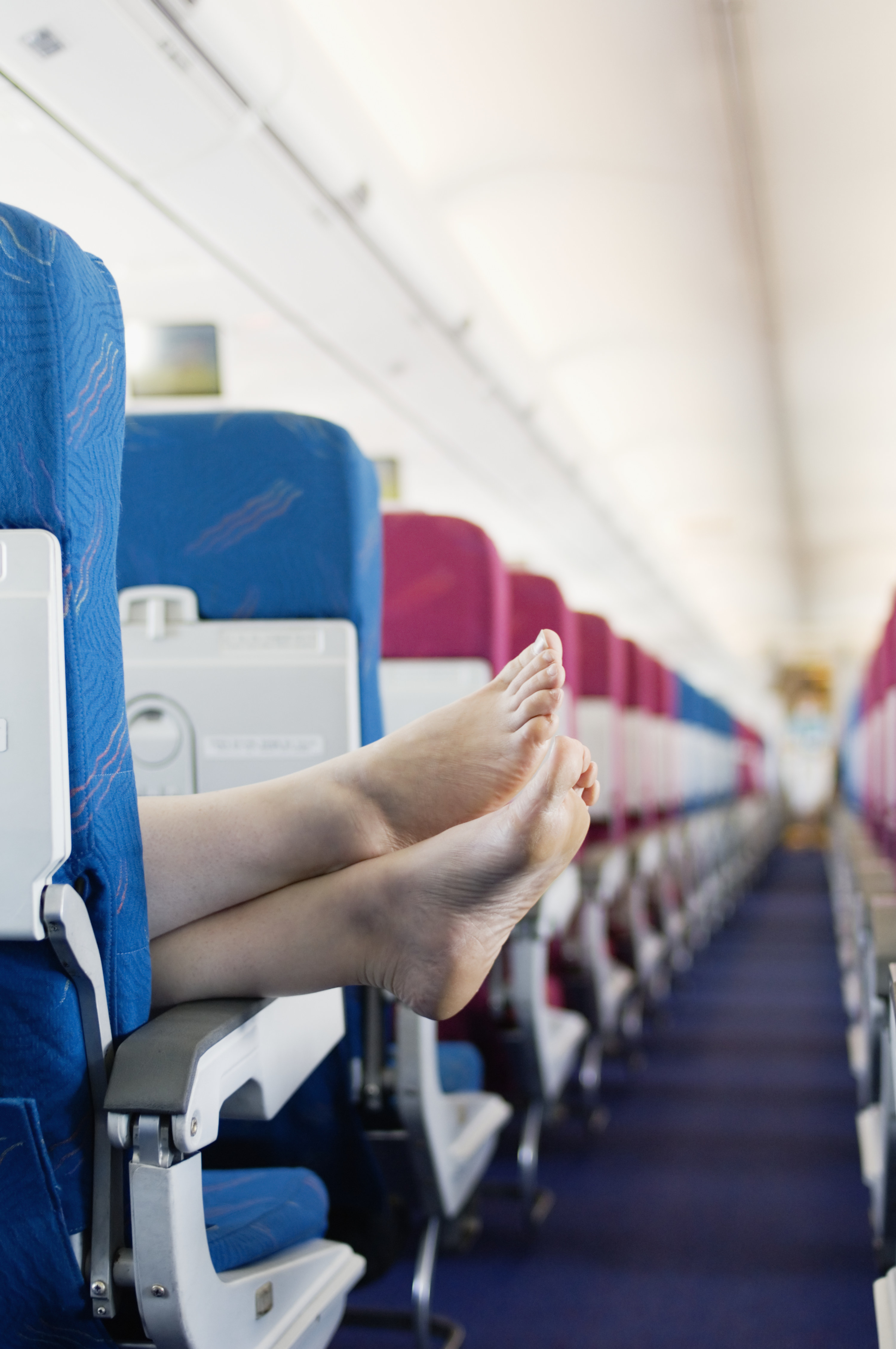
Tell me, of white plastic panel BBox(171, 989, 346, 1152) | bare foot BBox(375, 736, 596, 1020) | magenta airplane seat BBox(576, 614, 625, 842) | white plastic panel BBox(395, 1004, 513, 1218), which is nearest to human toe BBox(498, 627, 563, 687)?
bare foot BBox(375, 736, 596, 1020)

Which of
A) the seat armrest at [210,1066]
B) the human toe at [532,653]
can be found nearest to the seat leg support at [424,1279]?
the seat armrest at [210,1066]

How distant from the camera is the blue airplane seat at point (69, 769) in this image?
3.27ft

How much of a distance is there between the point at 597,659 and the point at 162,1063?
266 centimetres

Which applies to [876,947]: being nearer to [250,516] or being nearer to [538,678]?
[538,678]

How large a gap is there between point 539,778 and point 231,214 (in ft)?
10.5

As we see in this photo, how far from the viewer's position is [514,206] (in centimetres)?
514

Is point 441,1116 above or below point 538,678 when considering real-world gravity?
below

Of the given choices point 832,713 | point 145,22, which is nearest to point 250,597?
point 145,22

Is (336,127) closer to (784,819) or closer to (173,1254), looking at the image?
(173,1254)

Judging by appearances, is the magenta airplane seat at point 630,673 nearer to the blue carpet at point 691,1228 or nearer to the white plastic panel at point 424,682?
the blue carpet at point 691,1228

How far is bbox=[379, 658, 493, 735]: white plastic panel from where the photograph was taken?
1980mm

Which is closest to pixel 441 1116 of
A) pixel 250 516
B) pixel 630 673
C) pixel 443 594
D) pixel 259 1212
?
pixel 259 1212

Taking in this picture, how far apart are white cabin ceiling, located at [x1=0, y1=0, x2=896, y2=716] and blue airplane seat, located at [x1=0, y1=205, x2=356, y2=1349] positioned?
7.6 inches

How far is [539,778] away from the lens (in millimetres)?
A: 1217
